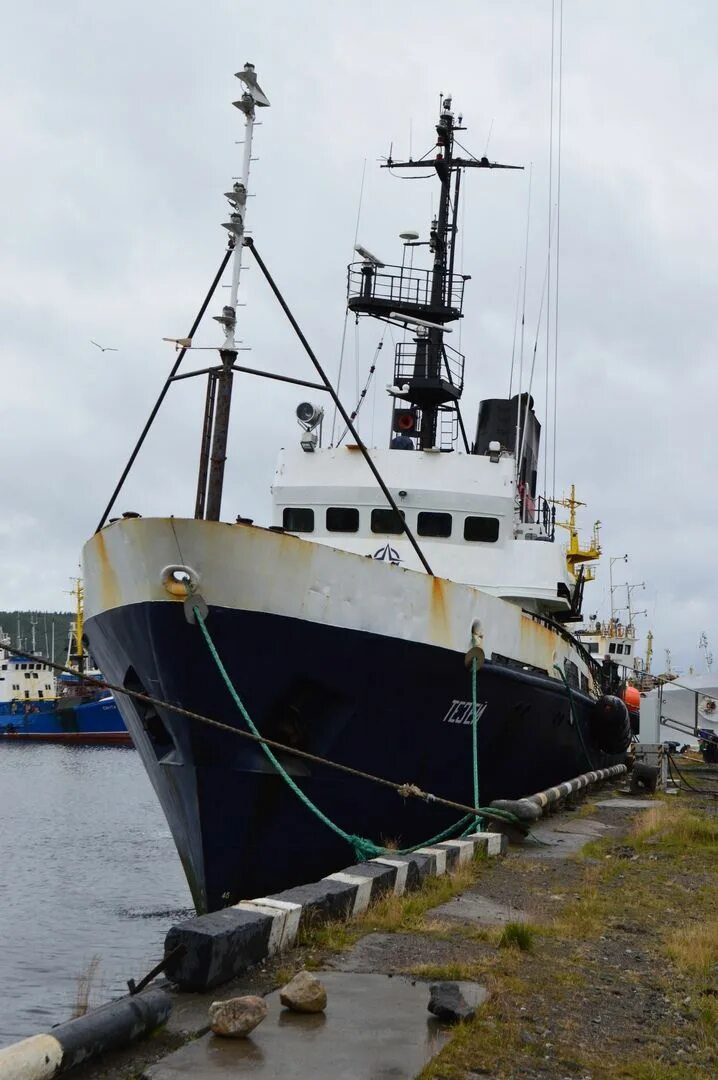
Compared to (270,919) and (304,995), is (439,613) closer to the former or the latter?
(270,919)

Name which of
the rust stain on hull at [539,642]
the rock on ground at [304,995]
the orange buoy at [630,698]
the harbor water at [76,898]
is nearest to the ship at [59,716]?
the harbor water at [76,898]

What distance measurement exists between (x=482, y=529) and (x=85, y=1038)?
11733 mm

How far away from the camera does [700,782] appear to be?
21141mm

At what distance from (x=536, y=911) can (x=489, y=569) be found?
7.96 metres

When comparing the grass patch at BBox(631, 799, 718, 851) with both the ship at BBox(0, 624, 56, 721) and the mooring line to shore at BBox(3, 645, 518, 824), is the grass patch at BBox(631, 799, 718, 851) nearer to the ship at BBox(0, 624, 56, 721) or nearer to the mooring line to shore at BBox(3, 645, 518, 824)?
the mooring line to shore at BBox(3, 645, 518, 824)

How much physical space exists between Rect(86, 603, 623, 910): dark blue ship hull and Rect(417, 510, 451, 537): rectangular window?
3.87 m

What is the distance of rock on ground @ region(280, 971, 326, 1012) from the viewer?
497 centimetres

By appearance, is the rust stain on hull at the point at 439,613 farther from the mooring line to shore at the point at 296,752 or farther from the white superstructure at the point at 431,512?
the white superstructure at the point at 431,512

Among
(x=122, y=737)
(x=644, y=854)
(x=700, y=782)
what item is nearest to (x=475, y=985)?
(x=644, y=854)

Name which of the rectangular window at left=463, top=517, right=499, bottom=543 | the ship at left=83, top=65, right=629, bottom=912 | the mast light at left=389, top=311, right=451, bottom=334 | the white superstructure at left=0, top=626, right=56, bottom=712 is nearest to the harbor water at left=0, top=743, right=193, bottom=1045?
the ship at left=83, top=65, right=629, bottom=912

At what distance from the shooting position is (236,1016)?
462 cm

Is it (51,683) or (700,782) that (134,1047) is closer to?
(700,782)

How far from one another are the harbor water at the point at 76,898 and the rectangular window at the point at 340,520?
579 cm

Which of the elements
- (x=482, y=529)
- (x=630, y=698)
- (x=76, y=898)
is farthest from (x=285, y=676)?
(x=630, y=698)
